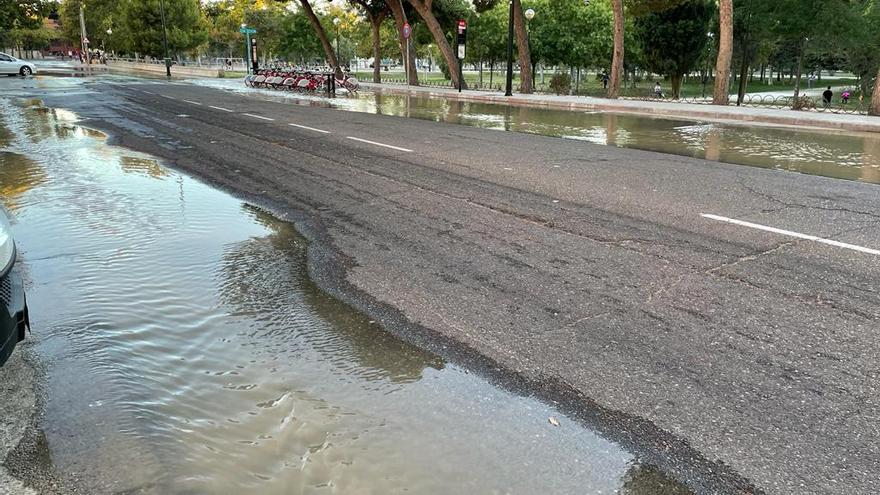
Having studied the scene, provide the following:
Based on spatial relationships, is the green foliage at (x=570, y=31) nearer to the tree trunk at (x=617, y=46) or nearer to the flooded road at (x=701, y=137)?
the tree trunk at (x=617, y=46)

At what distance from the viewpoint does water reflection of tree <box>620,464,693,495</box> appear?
2805mm

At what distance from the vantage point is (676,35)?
3912cm

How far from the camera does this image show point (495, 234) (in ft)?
21.6

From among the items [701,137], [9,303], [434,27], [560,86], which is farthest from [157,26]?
[9,303]

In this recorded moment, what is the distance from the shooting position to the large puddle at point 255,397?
2916 mm

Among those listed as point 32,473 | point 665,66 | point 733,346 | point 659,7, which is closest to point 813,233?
point 733,346

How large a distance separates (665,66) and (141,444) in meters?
41.9

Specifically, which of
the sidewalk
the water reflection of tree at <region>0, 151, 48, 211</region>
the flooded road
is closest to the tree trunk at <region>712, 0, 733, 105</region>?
the sidewalk

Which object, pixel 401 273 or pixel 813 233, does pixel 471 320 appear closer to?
pixel 401 273

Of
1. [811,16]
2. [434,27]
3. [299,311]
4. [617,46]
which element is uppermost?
[811,16]

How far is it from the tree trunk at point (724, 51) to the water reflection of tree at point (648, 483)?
26.4 meters

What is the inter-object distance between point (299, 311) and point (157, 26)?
8127 centimetres

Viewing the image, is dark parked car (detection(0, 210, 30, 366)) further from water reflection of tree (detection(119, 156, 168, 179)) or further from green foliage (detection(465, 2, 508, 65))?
green foliage (detection(465, 2, 508, 65))

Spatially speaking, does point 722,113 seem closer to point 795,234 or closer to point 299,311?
point 795,234
